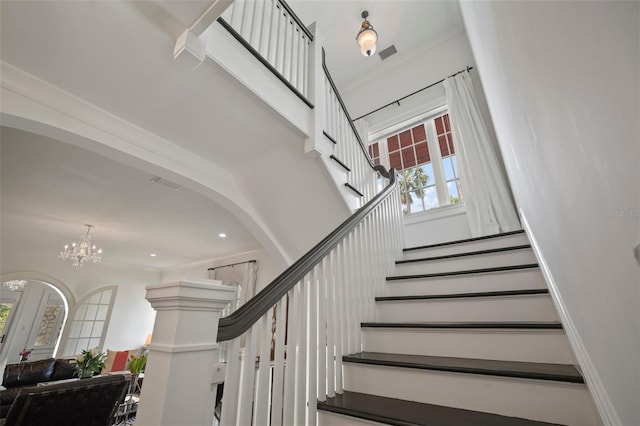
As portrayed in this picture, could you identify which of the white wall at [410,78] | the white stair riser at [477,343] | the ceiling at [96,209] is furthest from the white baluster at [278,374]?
the white wall at [410,78]

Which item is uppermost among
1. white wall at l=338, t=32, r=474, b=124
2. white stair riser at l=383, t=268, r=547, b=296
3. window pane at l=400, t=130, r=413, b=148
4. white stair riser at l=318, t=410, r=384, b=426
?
white wall at l=338, t=32, r=474, b=124

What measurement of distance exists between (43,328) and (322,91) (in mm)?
8931

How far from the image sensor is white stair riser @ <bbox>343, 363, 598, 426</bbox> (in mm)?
1037

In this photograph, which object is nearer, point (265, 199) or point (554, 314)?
point (554, 314)

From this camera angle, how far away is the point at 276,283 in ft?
3.84

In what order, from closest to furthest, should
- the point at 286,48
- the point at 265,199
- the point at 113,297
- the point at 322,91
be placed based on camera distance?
1. the point at 286,48
2. the point at 322,91
3. the point at 265,199
4. the point at 113,297

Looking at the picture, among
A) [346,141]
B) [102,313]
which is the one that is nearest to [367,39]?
[346,141]

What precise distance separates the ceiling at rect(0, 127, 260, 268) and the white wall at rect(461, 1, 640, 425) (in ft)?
11.2

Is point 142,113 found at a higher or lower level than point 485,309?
higher

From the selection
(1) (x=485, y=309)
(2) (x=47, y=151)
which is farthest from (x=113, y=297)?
(1) (x=485, y=309)

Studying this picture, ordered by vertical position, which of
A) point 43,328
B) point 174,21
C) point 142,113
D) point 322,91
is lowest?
point 43,328

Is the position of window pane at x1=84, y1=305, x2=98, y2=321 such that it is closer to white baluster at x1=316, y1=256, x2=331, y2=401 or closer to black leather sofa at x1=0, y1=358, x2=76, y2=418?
black leather sofa at x1=0, y1=358, x2=76, y2=418

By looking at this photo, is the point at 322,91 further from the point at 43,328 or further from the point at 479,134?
the point at 43,328

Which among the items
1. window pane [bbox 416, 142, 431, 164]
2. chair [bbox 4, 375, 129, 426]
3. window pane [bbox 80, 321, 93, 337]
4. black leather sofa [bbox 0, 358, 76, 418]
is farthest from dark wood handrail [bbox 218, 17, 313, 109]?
window pane [bbox 80, 321, 93, 337]
